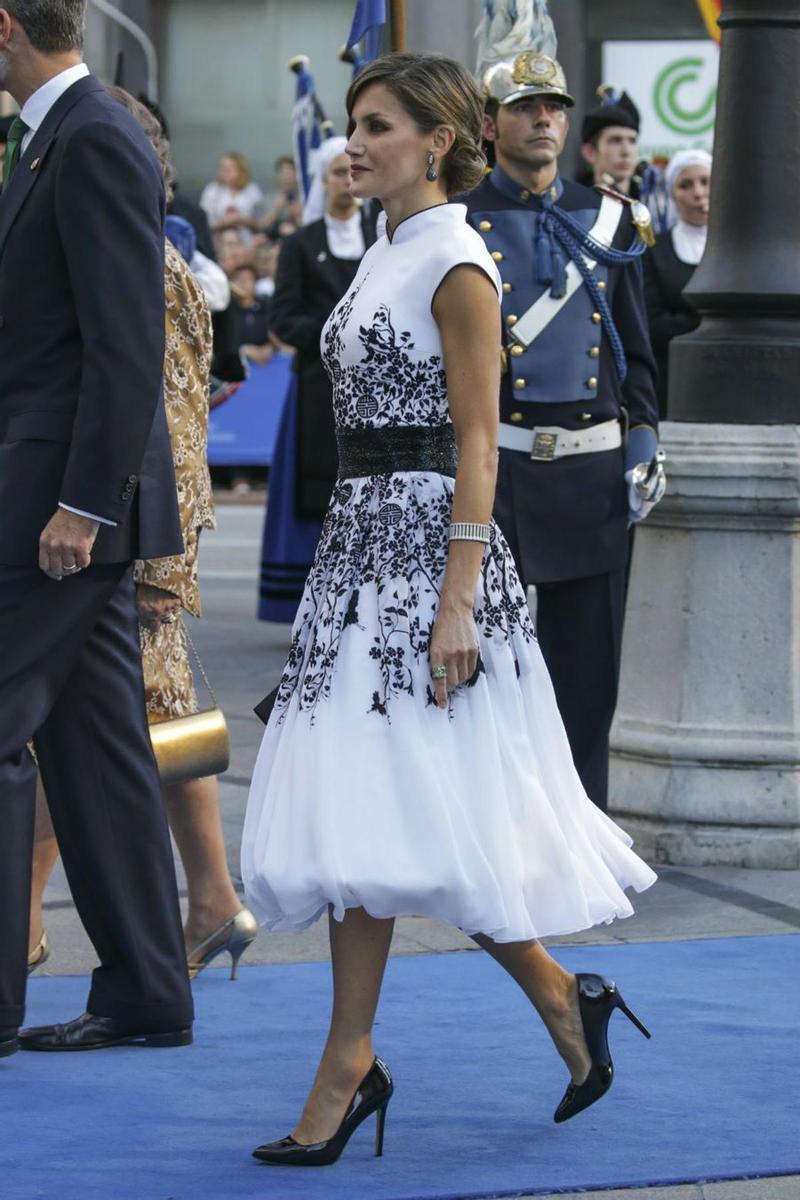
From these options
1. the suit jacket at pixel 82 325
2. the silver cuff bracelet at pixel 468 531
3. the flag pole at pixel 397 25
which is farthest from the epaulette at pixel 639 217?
the silver cuff bracelet at pixel 468 531

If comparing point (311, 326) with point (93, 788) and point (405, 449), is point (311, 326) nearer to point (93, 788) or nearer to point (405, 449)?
point (93, 788)

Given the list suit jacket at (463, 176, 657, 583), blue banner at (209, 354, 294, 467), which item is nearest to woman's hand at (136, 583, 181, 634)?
suit jacket at (463, 176, 657, 583)

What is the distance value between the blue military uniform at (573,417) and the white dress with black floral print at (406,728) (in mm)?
1702

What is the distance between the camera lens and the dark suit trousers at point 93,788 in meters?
4.38

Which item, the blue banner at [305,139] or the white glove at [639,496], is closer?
the white glove at [639,496]

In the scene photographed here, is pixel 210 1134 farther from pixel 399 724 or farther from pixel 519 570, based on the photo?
pixel 519 570

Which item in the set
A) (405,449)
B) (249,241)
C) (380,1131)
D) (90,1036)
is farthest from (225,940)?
(249,241)

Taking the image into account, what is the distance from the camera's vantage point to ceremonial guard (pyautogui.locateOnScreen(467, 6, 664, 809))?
19.1ft

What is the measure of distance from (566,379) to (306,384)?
4868 millimetres

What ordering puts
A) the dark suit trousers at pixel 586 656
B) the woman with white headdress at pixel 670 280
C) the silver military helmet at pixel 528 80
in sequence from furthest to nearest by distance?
the woman with white headdress at pixel 670 280 → the dark suit trousers at pixel 586 656 → the silver military helmet at pixel 528 80

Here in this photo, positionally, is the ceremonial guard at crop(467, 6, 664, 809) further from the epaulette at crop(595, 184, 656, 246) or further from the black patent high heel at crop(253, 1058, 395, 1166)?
the black patent high heel at crop(253, 1058, 395, 1166)

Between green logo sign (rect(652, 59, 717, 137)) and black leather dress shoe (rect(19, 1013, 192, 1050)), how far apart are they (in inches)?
654

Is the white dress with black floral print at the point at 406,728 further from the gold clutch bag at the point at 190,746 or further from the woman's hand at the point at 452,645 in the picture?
the gold clutch bag at the point at 190,746

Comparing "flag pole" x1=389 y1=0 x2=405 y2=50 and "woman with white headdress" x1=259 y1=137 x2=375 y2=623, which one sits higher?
"flag pole" x1=389 y1=0 x2=405 y2=50
